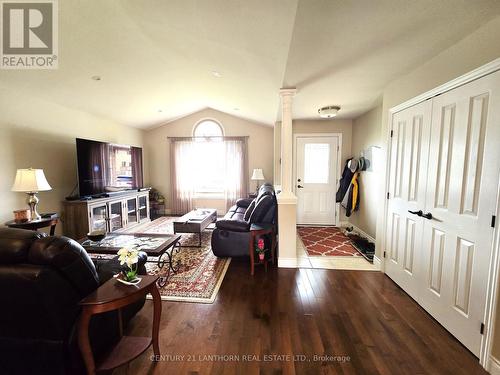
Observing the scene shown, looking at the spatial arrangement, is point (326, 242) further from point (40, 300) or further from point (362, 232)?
point (40, 300)

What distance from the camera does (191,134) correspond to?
6.19 m

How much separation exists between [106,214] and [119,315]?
312 centimetres

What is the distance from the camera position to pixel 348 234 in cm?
426

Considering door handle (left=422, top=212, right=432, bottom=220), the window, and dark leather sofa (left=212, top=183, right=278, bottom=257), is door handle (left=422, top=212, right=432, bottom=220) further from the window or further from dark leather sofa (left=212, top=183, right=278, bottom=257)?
the window

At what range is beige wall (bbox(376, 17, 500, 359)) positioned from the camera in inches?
57.4

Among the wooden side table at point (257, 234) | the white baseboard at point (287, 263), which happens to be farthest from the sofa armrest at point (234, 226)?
the white baseboard at point (287, 263)

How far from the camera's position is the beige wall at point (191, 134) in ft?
19.9

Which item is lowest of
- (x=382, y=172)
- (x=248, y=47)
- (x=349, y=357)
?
(x=349, y=357)

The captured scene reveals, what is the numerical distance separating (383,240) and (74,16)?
13.9ft

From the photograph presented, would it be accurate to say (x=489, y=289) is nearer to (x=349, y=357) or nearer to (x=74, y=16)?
(x=349, y=357)

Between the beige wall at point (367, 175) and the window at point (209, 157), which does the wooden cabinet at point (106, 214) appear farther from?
the beige wall at point (367, 175)

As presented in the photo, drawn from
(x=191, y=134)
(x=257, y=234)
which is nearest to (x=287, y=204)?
(x=257, y=234)

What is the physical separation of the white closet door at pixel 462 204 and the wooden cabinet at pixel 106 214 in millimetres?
4687

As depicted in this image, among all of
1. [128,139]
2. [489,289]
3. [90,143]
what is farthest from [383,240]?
[128,139]
